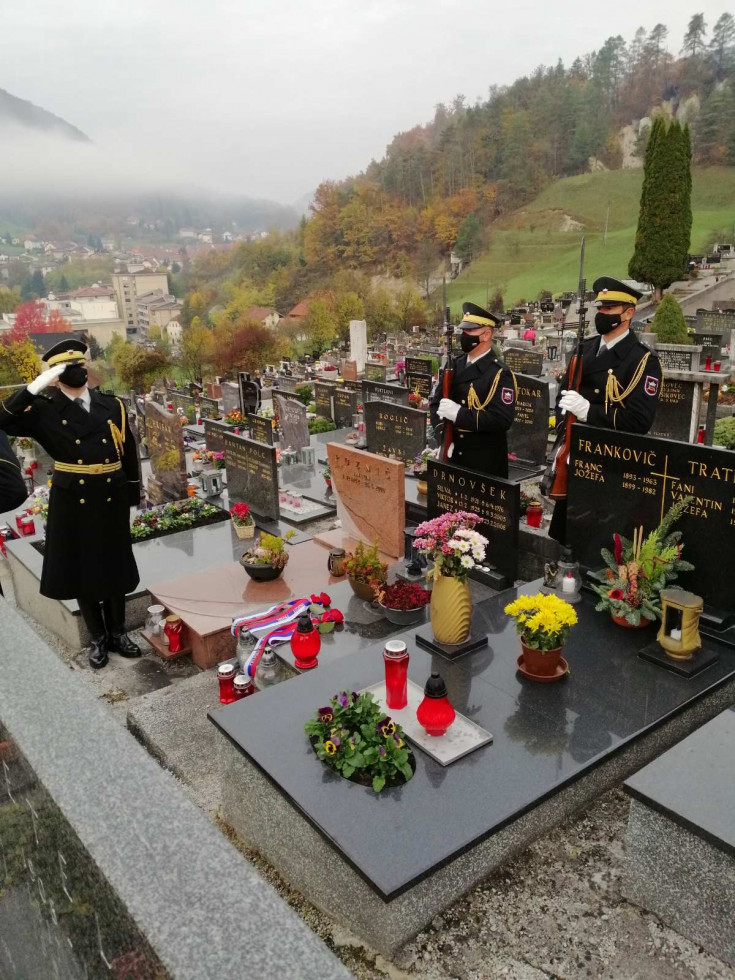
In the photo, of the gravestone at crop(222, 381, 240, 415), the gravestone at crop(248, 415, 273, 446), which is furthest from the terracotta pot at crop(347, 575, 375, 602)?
the gravestone at crop(222, 381, 240, 415)

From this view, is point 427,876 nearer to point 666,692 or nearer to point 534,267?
point 666,692

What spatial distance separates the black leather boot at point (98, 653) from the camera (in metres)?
6.68

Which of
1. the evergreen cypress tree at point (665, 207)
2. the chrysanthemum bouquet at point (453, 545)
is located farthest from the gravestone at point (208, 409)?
the evergreen cypress tree at point (665, 207)

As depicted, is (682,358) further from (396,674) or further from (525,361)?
(396,674)

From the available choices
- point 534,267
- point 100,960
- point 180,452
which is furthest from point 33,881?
point 534,267

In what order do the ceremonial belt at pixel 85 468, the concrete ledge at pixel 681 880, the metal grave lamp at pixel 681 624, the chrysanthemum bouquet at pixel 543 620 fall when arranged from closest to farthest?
the concrete ledge at pixel 681 880 < the chrysanthemum bouquet at pixel 543 620 < the metal grave lamp at pixel 681 624 < the ceremonial belt at pixel 85 468

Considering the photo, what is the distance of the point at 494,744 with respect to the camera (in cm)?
433

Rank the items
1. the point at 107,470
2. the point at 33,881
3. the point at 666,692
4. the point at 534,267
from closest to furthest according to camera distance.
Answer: the point at 33,881 → the point at 666,692 → the point at 107,470 → the point at 534,267

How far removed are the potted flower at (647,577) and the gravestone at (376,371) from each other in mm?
17193

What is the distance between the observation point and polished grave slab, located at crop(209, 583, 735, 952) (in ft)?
11.6

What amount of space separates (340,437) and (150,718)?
34.4 ft

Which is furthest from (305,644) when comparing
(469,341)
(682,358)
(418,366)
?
(418,366)

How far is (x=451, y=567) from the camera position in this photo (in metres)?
5.29

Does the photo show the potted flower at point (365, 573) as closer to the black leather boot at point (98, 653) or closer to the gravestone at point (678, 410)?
the black leather boot at point (98, 653)
